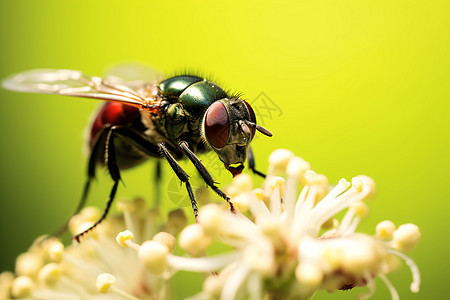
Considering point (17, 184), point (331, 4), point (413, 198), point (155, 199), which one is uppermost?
point (331, 4)

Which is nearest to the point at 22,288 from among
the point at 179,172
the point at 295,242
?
the point at 179,172

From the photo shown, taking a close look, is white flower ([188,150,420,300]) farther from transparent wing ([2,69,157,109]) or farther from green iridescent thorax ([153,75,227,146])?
transparent wing ([2,69,157,109])

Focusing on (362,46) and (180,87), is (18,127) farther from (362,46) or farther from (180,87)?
(362,46)

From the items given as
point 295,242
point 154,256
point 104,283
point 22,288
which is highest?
point 295,242

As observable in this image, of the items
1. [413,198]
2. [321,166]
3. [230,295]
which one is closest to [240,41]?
[321,166]

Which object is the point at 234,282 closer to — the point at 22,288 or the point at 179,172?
the point at 179,172
